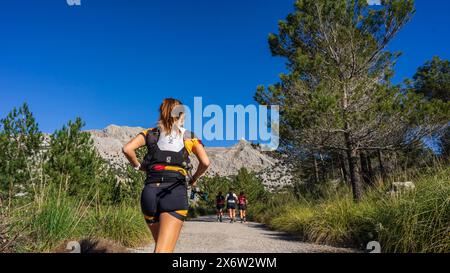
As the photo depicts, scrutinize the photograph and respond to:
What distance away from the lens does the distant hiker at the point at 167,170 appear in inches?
111

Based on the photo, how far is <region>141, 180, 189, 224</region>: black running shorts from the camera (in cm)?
282

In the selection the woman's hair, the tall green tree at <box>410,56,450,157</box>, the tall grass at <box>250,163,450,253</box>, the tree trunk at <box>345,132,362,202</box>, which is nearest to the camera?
the woman's hair

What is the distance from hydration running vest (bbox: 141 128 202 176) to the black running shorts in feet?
0.40

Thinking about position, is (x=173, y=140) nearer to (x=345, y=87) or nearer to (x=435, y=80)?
(x=345, y=87)

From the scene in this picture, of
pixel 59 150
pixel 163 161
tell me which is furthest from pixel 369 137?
pixel 59 150

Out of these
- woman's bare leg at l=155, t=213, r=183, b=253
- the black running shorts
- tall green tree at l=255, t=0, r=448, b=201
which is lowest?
woman's bare leg at l=155, t=213, r=183, b=253

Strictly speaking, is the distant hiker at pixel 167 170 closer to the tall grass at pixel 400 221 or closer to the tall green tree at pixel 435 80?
the tall grass at pixel 400 221

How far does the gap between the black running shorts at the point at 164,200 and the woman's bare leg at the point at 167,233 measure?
0.14 ft

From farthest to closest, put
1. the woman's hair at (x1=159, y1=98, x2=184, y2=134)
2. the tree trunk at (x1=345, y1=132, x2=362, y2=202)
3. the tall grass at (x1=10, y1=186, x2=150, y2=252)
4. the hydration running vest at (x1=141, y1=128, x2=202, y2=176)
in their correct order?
the tree trunk at (x1=345, y1=132, x2=362, y2=202)
the tall grass at (x1=10, y1=186, x2=150, y2=252)
the woman's hair at (x1=159, y1=98, x2=184, y2=134)
the hydration running vest at (x1=141, y1=128, x2=202, y2=176)

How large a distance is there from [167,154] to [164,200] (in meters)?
0.40

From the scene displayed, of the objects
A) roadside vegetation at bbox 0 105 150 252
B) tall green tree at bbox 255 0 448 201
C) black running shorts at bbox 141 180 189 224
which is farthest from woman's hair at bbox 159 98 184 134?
tall green tree at bbox 255 0 448 201

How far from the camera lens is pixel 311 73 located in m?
12.3

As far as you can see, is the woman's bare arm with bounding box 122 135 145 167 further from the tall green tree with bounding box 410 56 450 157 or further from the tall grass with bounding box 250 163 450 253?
the tall green tree with bounding box 410 56 450 157
